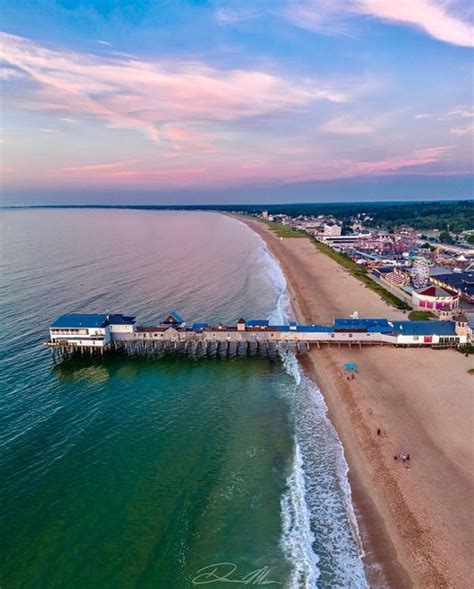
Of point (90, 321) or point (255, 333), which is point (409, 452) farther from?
point (90, 321)

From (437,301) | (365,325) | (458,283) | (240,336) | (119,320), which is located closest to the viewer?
(240,336)

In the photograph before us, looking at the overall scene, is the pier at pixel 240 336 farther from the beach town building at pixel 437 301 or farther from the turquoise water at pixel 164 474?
the beach town building at pixel 437 301

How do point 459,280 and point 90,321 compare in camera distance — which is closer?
point 90,321

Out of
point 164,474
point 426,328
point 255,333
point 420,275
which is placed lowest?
point 164,474

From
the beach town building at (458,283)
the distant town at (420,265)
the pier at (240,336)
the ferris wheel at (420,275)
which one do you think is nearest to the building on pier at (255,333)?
the pier at (240,336)

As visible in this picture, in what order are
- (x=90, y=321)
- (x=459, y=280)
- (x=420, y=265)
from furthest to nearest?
(x=420, y=265), (x=459, y=280), (x=90, y=321)

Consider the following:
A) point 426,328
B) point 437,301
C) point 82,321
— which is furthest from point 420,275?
point 82,321

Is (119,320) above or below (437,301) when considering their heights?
below
